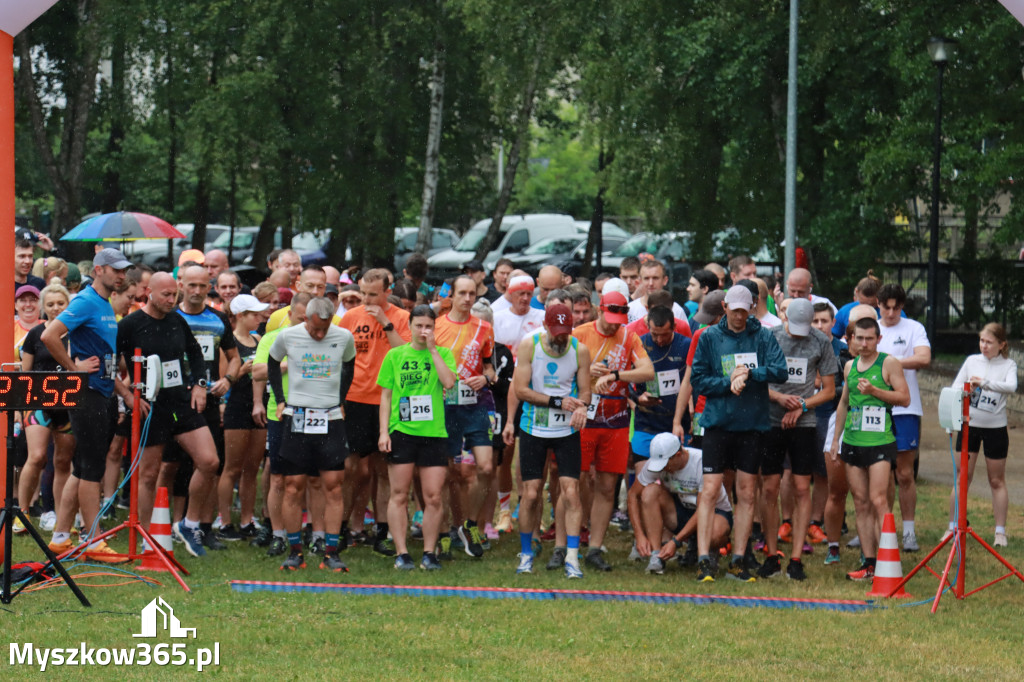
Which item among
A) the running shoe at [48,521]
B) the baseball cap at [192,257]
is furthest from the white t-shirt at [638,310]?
the running shoe at [48,521]

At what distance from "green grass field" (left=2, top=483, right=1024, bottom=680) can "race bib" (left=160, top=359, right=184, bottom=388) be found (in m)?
1.30

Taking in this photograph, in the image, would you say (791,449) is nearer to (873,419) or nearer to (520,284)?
(873,419)

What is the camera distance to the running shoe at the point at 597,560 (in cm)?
976

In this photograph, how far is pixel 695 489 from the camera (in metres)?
9.87

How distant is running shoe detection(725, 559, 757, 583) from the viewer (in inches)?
369

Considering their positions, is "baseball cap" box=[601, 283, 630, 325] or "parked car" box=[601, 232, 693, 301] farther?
"parked car" box=[601, 232, 693, 301]

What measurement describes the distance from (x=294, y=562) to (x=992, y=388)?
5.42 meters

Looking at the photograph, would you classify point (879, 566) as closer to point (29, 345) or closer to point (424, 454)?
point (424, 454)

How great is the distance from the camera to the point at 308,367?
9344 mm

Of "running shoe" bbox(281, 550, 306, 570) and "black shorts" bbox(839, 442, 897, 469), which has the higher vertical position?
"black shorts" bbox(839, 442, 897, 469)

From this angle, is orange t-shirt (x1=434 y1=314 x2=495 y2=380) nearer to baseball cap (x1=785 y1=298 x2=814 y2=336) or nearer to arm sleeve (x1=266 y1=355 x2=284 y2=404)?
arm sleeve (x1=266 y1=355 x2=284 y2=404)

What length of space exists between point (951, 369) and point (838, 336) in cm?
1101

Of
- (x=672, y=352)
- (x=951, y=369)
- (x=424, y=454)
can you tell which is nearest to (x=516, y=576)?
(x=424, y=454)

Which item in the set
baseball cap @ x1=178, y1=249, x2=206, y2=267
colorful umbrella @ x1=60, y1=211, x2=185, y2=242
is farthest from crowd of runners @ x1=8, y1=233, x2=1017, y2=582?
colorful umbrella @ x1=60, y1=211, x2=185, y2=242
